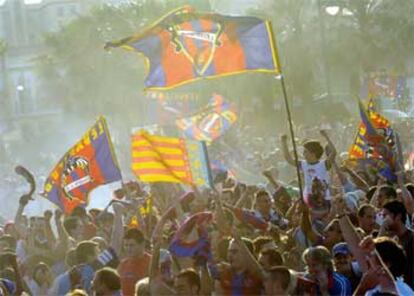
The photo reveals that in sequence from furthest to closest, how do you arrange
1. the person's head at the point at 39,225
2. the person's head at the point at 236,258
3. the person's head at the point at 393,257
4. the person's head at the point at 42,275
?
the person's head at the point at 39,225 < the person's head at the point at 42,275 < the person's head at the point at 236,258 < the person's head at the point at 393,257

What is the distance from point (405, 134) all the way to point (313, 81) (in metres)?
20.1

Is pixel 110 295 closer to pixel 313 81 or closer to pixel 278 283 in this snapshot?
pixel 278 283

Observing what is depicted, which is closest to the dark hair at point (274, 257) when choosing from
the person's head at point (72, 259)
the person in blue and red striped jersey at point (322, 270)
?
the person in blue and red striped jersey at point (322, 270)

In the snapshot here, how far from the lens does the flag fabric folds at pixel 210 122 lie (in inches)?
439

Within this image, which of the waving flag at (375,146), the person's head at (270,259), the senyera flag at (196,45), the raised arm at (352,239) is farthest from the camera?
the waving flag at (375,146)

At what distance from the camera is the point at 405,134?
84.1 ft

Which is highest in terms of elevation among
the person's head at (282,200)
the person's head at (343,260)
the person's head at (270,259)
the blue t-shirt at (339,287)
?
the person's head at (270,259)

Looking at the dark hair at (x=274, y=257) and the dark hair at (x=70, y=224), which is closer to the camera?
the dark hair at (x=274, y=257)

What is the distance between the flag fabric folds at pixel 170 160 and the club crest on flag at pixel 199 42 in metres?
0.73

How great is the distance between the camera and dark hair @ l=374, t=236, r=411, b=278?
636cm

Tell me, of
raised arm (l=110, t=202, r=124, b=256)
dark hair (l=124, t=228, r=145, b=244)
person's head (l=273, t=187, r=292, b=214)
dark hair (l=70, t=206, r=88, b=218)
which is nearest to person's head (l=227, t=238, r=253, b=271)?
dark hair (l=124, t=228, r=145, b=244)

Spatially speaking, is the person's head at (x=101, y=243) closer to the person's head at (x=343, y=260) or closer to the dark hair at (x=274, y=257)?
the dark hair at (x=274, y=257)

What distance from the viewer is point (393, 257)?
6379mm

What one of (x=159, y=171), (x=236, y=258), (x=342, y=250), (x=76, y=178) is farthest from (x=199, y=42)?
(x=236, y=258)
